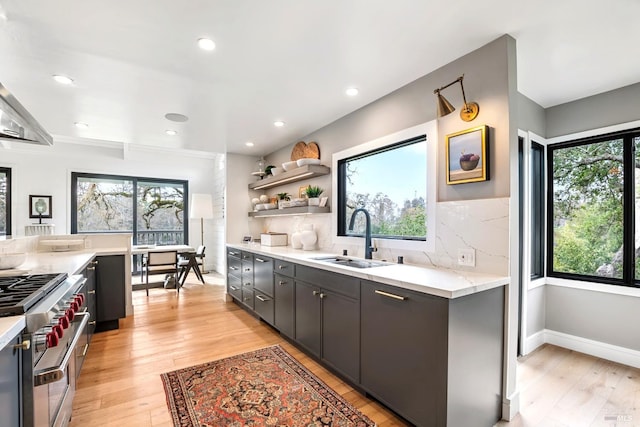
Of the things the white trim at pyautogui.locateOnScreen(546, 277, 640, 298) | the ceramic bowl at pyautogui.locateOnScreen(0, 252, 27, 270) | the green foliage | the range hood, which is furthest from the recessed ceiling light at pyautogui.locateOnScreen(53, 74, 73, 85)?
the white trim at pyautogui.locateOnScreen(546, 277, 640, 298)

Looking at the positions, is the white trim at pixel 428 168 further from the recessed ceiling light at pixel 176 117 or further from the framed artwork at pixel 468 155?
the recessed ceiling light at pixel 176 117

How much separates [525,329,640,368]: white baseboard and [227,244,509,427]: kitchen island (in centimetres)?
147

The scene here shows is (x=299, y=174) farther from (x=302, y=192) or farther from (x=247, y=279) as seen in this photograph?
(x=247, y=279)

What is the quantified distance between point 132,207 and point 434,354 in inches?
274

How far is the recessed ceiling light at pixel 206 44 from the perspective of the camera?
196 cm

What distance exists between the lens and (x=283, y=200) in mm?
4230

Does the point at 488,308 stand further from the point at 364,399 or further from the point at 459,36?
the point at 459,36

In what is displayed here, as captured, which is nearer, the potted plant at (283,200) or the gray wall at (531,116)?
the gray wall at (531,116)

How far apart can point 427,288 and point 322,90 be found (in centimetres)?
194

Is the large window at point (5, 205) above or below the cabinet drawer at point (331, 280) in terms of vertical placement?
above

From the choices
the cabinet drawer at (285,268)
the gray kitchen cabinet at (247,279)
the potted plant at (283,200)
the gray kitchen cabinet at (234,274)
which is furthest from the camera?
the gray kitchen cabinet at (234,274)

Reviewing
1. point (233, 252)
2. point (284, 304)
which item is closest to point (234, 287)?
point (233, 252)

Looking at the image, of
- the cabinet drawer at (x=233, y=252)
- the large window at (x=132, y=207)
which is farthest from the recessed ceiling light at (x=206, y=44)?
the large window at (x=132, y=207)

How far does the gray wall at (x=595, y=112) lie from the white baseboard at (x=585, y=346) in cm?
196
